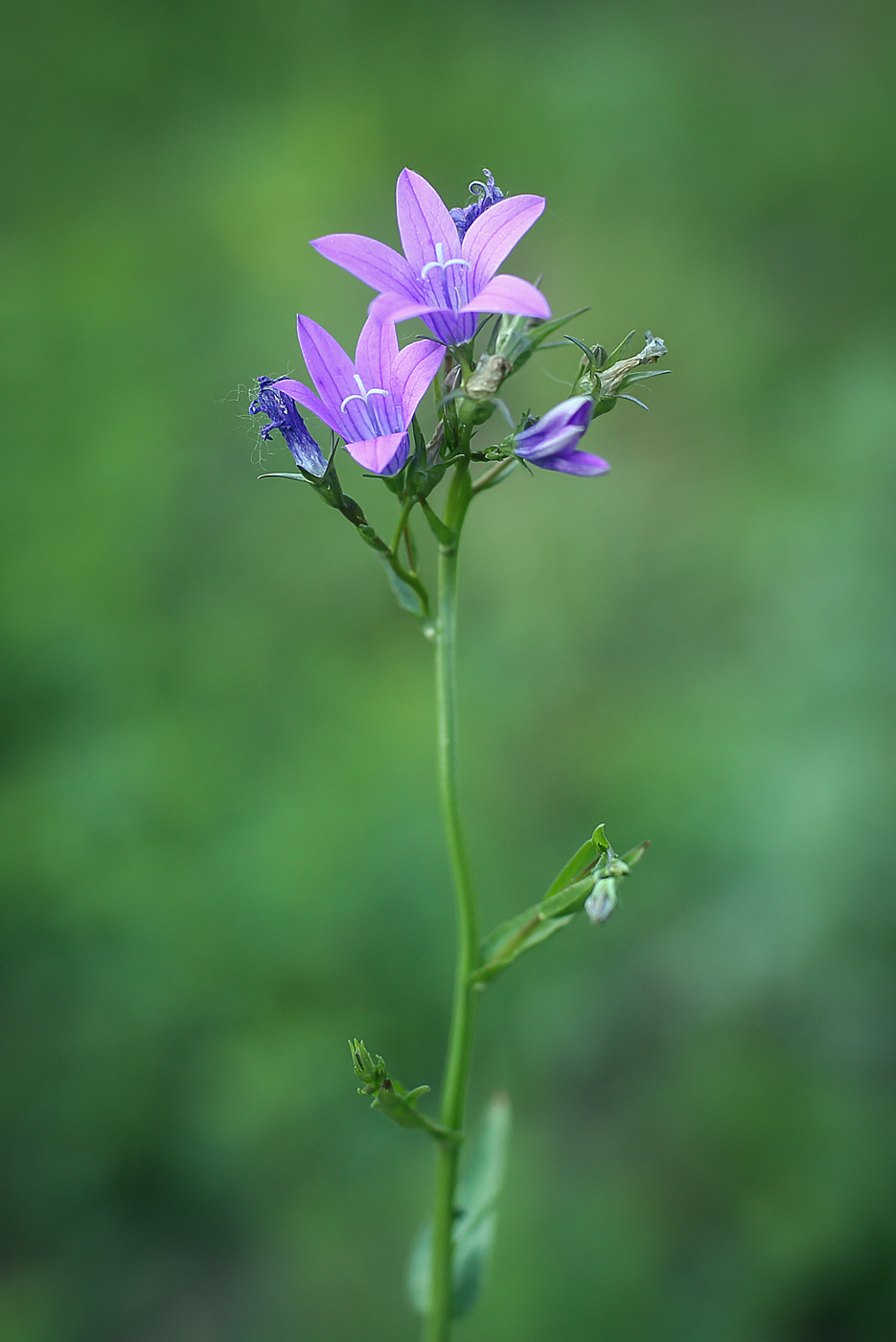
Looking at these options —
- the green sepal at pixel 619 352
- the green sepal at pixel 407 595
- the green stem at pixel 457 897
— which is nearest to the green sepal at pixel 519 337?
the green sepal at pixel 619 352

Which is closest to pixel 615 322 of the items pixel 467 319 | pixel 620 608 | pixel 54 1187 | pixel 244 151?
pixel 620 608

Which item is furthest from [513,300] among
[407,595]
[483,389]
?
[407,595]

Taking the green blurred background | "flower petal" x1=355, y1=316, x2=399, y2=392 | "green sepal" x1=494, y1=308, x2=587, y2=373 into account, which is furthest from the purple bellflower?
the green blurred background

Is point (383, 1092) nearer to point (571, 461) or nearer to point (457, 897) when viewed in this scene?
point (457, 897)

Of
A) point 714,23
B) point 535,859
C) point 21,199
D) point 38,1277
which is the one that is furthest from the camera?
point 714,23

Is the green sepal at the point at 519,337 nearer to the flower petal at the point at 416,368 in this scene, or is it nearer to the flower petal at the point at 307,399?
the flower petal at the point at 416,368

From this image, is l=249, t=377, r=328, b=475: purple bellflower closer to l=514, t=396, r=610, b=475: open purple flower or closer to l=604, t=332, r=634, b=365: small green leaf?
l=514, t=396, r=610, b=475: open purple flower

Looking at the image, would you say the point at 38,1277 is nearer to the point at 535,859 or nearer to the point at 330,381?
the point at 535,859
